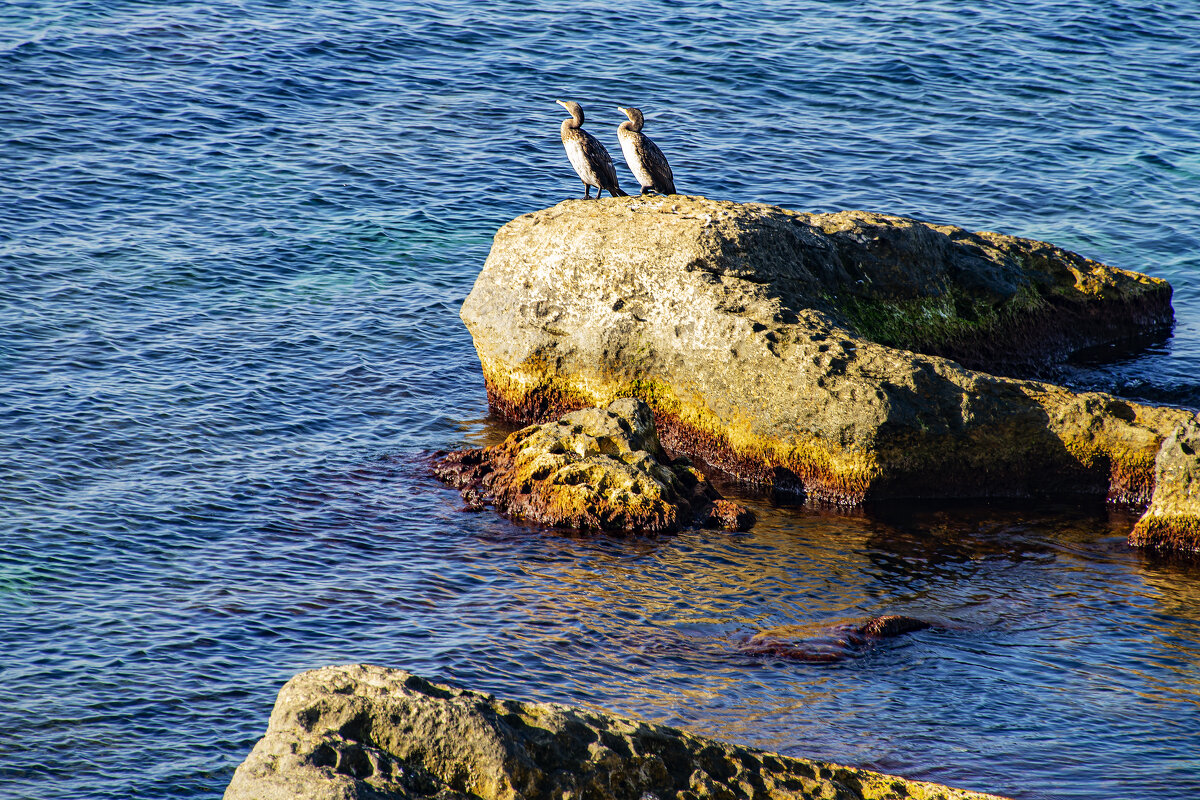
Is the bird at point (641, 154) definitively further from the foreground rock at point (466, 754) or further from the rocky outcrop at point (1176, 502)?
the foreground rock at point (466, 754)

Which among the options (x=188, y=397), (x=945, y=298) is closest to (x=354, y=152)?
(x=188, y=397)

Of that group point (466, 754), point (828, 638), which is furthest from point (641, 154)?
point (466, 754)

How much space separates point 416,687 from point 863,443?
21.0 feet

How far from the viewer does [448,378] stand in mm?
13406

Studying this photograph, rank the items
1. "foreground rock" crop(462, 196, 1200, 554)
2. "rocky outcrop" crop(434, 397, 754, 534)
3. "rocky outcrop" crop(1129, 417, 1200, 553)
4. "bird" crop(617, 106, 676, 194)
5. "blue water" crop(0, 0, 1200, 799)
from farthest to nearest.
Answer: "bird" crop(617, 106, 676, 194) → "foreground rock" crop(462, 196, 1200, 554) → "rocky outcrop" crop(434, 397, 754, 534) → "rocky outcrop" crop(1129, 417, 1200, 553) → "blue water" crop(0, 0, 1200, 799)

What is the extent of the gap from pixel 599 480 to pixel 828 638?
8.45 feet

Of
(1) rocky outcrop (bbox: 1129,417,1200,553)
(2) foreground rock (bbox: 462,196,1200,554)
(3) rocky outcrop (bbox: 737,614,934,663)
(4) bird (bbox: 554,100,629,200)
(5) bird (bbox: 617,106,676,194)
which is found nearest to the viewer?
(3) rocky outcrop (bbox: 737,614,934,663)

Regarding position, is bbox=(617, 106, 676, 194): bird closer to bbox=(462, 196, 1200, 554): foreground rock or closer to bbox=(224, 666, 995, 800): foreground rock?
bbox=(462, 196, 1200, 554): foreground rock

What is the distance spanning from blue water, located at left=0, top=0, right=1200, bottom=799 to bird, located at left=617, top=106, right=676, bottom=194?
2.94 metres

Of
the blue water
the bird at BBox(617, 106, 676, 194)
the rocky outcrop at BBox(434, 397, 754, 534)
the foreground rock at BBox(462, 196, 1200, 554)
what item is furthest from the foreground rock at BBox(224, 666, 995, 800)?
the bird at BBox(617, 106, 676, 194)

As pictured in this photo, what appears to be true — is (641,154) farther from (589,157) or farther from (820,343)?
(820,343)

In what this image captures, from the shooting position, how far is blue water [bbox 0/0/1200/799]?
7605mm

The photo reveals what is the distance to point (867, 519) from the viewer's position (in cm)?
1032

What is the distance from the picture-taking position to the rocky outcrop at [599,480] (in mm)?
9977
